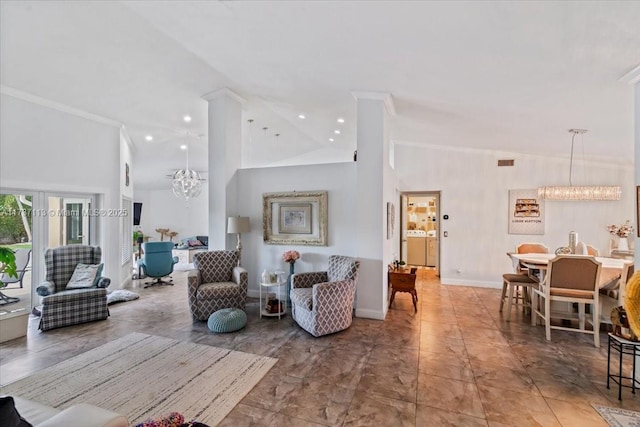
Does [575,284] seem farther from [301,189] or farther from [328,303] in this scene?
[301,189]

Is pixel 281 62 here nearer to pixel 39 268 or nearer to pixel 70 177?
pixel 70 177

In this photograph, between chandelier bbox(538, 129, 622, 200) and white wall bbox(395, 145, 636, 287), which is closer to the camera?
chandelier bbox(538, 129, 622, 200)

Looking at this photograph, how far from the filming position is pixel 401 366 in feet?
9.45

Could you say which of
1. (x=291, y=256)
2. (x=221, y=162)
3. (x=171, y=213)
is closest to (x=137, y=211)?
(x=171, y=213)

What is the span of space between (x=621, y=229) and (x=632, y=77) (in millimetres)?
4189

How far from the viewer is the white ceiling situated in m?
2.13

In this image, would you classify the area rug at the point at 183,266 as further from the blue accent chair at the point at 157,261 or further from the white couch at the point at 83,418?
the white couch at the point at 83,418

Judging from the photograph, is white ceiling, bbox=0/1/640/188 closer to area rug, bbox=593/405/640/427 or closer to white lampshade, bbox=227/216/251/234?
white lampshade, bbox=227/216/251/234

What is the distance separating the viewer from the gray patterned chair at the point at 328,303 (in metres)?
3.50

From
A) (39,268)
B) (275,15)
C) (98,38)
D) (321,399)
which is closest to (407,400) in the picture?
(321,399)

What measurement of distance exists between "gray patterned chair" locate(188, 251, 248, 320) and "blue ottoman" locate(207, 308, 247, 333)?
1.13ft

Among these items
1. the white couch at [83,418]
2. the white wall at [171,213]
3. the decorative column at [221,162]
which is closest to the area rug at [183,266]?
the white wall at [171,213]

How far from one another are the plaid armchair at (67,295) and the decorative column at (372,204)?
3751 mm

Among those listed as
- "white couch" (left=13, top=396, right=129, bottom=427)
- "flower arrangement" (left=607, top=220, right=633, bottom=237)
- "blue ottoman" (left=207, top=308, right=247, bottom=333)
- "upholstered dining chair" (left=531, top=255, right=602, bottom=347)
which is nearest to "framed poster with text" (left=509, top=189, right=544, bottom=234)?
"flower arrangement" (left=607, top=220, right=633, bottom=237)
